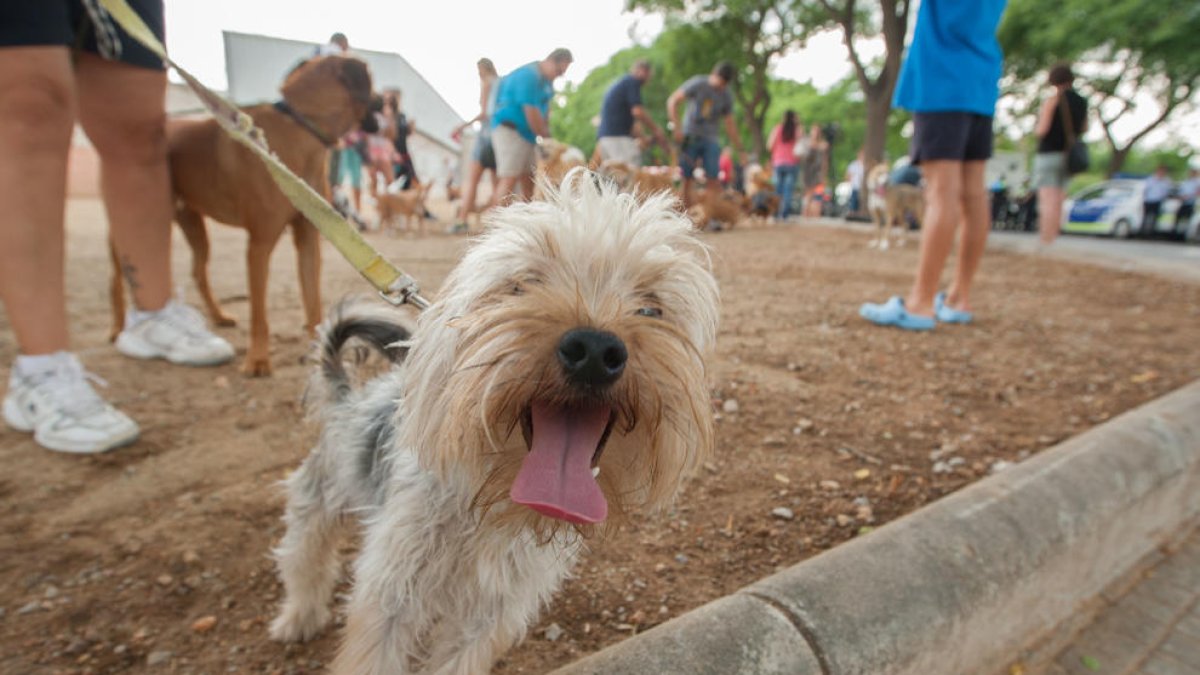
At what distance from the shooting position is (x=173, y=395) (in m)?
3.48

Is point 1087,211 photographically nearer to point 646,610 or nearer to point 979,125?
point 979,125

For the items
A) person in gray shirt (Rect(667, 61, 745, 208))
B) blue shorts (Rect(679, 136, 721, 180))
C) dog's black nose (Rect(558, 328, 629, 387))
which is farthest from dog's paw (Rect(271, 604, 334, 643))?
blue shorts (Rect(679, 136, 721, 180))

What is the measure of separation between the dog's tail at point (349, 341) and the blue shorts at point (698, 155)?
479 inches

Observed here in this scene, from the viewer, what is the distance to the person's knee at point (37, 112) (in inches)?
103

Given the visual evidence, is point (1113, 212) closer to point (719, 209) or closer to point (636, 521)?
point (719, 209)

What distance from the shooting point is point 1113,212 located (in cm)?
2192

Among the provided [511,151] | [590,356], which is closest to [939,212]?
[590,356]

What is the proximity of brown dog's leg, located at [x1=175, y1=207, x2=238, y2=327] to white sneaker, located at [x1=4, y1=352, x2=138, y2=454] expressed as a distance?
179cm

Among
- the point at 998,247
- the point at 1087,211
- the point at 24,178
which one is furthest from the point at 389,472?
the point at 1087,211

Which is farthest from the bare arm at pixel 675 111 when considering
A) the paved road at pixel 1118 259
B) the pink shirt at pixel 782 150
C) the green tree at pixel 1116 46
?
the green tree at pixel 1116 46

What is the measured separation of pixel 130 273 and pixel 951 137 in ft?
18.1

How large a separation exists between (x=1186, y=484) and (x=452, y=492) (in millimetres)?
3180

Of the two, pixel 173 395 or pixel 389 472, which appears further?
pixel 173 395

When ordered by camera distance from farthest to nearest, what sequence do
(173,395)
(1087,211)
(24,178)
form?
(1087,211) < (173,395) < (24,178)
